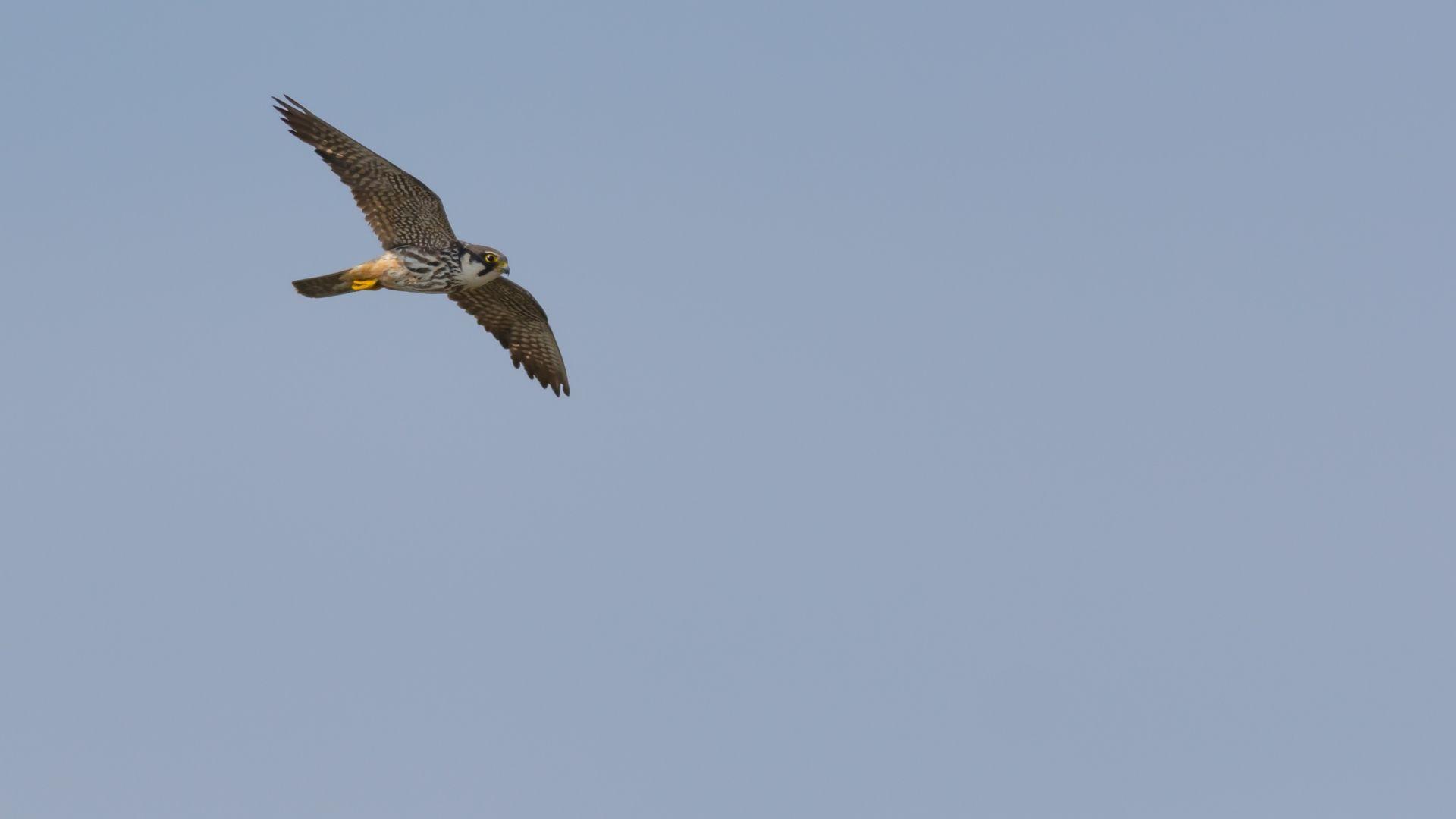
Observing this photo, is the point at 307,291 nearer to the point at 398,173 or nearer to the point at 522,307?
the point at 398,173

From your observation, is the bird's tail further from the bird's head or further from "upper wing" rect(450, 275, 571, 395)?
"upper wing" rect(450, 275, 571, 395)

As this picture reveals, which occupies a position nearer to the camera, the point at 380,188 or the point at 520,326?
the point at 380,188

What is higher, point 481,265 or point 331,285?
point 481,265

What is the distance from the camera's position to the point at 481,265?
27.0m

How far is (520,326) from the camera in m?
30.4

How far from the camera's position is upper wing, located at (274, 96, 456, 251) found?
26.0 m

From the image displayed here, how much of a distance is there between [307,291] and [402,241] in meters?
1.53

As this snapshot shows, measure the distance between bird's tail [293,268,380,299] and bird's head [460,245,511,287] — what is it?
53.9 inches

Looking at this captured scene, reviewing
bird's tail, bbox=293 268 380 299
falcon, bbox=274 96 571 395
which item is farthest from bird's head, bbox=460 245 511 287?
bird's tail, bbox=293 268 380 299

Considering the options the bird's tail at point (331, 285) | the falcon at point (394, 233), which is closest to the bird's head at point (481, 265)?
the falcon at point (394, 233)

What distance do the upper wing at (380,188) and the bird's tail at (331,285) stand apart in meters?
0.66

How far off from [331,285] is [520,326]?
465cm

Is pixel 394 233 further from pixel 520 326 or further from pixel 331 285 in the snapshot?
pixel 520 326

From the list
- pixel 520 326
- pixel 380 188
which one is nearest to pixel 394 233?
pixel 380 188
